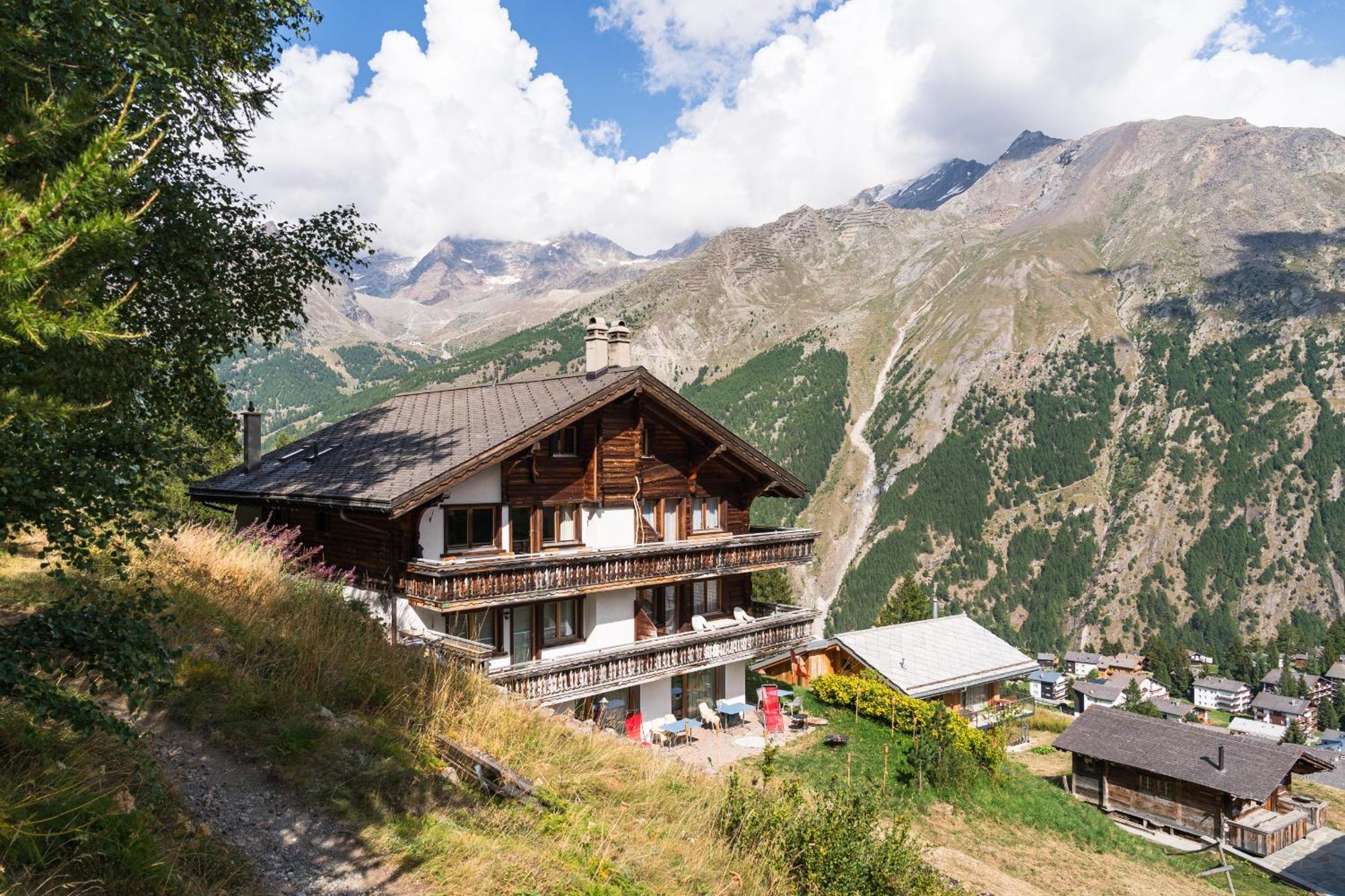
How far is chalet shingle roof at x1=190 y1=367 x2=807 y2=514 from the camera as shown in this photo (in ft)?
60.7

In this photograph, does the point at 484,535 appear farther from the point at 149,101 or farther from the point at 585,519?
the point at 149,101

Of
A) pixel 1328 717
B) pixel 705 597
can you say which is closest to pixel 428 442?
pixel 705 597

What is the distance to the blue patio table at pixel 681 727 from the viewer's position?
2166 centimetres

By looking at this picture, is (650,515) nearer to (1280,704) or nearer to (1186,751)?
(1186,751)

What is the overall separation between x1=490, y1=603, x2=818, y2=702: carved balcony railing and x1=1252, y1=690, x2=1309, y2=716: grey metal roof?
16155 centimetres

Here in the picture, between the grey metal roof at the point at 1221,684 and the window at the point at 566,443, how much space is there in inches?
6867

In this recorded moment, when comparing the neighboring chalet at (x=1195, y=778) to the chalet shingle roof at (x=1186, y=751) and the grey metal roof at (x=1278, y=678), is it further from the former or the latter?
the grey metal roof at (x=1278, y=678)

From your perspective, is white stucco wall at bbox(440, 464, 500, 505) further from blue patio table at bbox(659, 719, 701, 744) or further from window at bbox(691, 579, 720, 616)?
blue patio table at bbox(659, 719, 701, 744)

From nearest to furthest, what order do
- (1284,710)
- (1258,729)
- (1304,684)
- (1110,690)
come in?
(1258,729) → (1284,710) → (1110,690) → (1304,684)

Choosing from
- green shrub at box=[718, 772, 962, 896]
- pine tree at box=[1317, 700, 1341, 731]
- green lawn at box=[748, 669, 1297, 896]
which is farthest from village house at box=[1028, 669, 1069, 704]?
green shrub at box=[718, 772, 962, 896]

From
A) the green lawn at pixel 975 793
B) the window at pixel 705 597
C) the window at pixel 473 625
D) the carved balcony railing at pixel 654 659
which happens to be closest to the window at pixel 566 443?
the window at pixel 473 625

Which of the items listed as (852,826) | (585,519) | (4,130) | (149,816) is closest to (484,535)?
(585,519)

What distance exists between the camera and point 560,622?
21.4 meters

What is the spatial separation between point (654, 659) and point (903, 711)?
924cm
